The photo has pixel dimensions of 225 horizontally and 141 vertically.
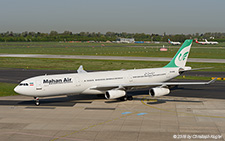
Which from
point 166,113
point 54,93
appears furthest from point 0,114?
point 166,113

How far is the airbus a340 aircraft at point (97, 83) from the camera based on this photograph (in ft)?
124

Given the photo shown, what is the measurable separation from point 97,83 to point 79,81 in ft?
9.37

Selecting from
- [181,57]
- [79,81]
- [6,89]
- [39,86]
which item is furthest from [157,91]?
[6,89]

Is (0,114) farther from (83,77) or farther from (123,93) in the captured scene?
(123,93)

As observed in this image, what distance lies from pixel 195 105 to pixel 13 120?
75.4 ft

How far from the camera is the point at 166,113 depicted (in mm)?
34969

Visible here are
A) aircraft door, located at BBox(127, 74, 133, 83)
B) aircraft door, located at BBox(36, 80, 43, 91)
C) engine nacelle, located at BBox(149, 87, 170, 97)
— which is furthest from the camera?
aircraft door, located at BBox(127, 74, 133, 83)

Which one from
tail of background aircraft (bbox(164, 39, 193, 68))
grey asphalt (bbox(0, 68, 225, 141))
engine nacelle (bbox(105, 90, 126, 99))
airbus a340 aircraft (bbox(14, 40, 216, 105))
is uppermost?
tail of background aircraft (bbox(164, 39, 193, 68))

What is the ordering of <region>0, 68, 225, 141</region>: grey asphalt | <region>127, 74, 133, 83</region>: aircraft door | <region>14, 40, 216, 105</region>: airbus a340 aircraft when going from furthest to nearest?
1. <region>127, 74, 133, 83</region>: aircraft door
2. <region>14, 40, 216, 105</region>: airbus a340 aircraft
3. <region>0, 68, 225, 141</region>: grey asphalt

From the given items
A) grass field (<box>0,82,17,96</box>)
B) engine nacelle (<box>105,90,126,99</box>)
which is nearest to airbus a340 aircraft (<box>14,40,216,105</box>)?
engine nacelle (<box>105,90,126,99</box>)

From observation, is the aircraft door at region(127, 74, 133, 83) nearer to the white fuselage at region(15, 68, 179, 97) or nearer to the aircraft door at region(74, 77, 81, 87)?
the white fuselage at region(15, 68, 179, 97)

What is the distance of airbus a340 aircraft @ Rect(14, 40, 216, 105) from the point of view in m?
37.8

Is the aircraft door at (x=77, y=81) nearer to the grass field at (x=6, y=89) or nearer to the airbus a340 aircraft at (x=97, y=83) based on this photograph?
the airbus a340 aircraft at (x=97, y=83)

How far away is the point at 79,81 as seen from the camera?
4000 cm
